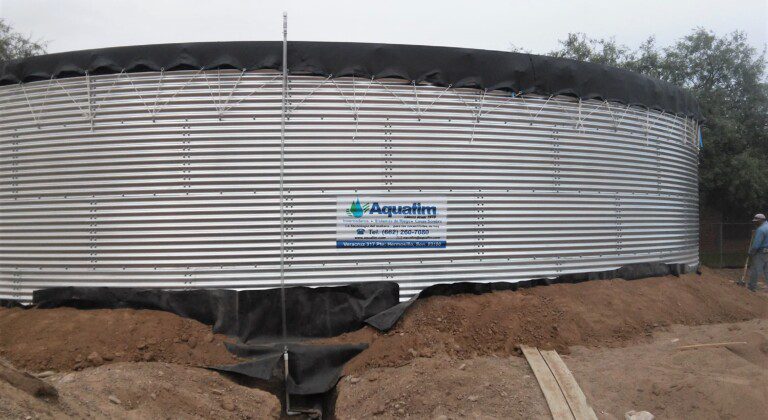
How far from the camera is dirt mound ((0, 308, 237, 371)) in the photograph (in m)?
6.71

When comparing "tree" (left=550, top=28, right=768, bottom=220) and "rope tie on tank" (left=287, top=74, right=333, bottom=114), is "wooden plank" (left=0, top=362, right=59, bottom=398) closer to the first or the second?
"rope tie on tank" (left=287, top=74, right=333, bottom=114)

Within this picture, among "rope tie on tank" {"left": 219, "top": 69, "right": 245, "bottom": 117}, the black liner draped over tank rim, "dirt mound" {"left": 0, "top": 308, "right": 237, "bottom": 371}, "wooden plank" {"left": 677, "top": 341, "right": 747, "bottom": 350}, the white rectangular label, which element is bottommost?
"wooden plank" {"left": 677, "top": 341, "right": 747, "bottom": 350}

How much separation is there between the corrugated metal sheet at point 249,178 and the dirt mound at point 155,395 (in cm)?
143

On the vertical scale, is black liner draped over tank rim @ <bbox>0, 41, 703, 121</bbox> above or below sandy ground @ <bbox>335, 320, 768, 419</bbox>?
above

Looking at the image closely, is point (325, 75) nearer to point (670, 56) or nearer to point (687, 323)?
point (687, 323)

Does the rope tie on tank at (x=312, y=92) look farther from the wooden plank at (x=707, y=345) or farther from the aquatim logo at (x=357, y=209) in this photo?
the wooden plank at (x=707, y=345)

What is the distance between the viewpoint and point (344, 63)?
7.76m

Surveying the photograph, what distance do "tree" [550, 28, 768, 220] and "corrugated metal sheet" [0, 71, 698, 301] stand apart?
1169 centimetres

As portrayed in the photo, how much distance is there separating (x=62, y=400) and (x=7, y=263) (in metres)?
4.22

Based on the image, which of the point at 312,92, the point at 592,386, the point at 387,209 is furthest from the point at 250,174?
the point at 592,386

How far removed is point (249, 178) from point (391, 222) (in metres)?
2.00

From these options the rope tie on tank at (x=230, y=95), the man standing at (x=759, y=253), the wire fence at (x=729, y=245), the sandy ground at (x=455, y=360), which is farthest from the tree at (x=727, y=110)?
the rope tie on tank at (x=230, y=95)

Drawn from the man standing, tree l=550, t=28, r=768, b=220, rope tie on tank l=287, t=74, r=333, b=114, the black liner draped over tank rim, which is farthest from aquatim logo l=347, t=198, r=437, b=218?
tree l=550, t=28, r=768, b=220

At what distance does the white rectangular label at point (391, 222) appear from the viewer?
25.2ft
